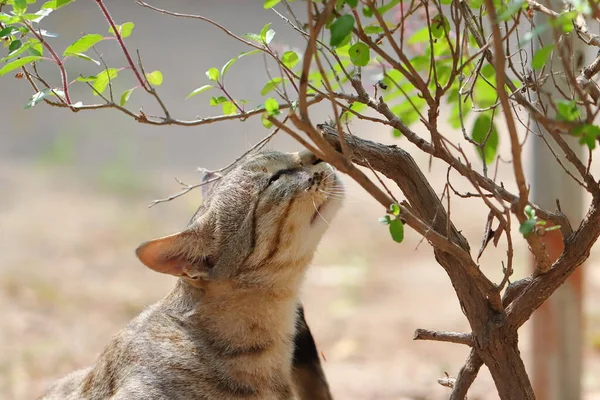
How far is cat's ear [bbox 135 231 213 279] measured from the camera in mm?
3172

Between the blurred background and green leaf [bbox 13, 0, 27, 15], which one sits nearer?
green leaf [bbox 13, 0, 27, 15]

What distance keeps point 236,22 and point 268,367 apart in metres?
10.3

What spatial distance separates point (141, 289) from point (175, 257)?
4736 mm

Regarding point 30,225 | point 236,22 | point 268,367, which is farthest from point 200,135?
point 268,367

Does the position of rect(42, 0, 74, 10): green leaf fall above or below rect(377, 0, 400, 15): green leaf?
below

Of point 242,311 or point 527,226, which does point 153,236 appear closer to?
point 242,311

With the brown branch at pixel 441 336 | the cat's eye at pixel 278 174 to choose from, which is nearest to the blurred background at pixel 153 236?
→ the cat's eye at pixel 278 174

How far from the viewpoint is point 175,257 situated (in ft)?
10.8

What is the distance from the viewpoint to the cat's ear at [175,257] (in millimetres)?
3172

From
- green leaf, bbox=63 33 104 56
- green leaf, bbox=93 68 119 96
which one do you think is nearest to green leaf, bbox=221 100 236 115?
green leaf, bbox=93 68 119 96

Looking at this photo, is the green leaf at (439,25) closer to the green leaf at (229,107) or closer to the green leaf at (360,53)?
the green leaf at (360,53)

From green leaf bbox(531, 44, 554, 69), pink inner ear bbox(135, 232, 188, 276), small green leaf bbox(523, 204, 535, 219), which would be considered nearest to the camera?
green leaf bbox(531, 44, 554, 69)

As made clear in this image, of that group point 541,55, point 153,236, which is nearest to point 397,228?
point 541,55

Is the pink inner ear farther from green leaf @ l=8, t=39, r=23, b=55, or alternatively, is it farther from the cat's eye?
green leaf @ l=8, t=39, r=23, b=55
